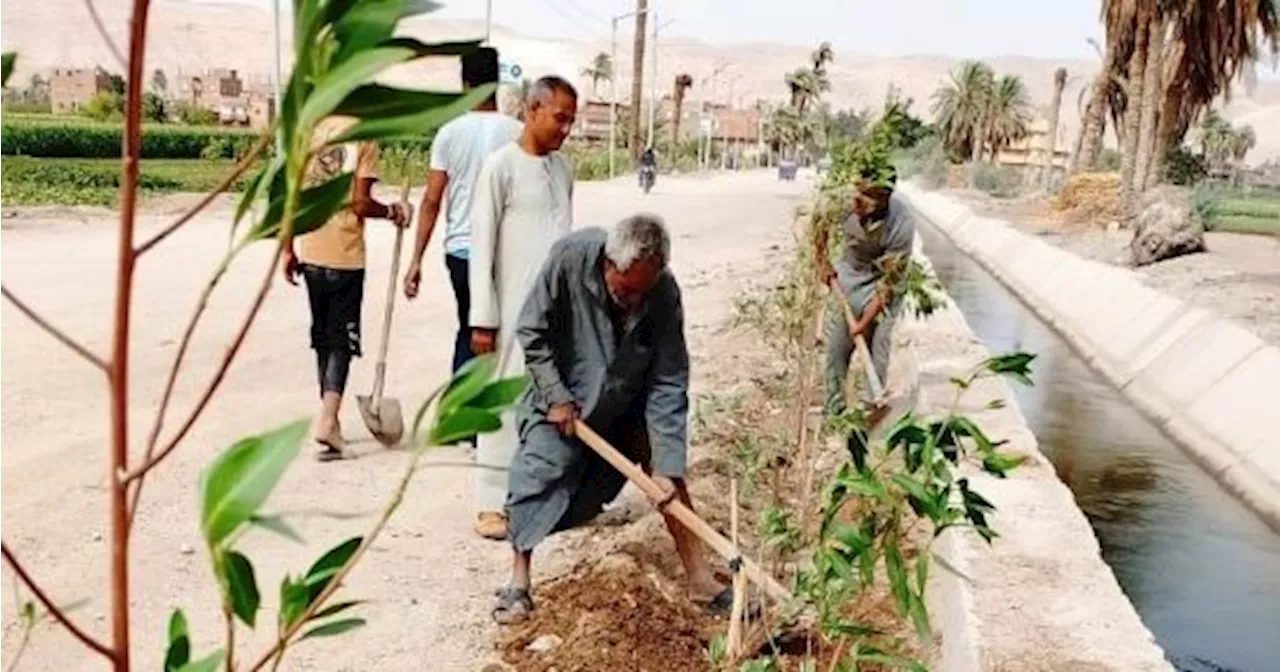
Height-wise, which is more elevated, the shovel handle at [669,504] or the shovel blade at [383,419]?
the shovel handle at [669,504]

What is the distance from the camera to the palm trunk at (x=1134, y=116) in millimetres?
24266

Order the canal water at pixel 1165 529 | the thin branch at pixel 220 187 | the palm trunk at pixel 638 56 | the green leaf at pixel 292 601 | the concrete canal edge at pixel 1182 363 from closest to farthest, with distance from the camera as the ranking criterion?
the thin branch at pixel 220 187, the green leaf at pixel 292 601, the canal water at pixel 1165 529, the concrete canal edge at pixel 1182 363, the palm trunk at pixel 638 56

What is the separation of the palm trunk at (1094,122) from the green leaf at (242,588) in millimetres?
33425

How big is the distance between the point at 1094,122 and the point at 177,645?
3572cm

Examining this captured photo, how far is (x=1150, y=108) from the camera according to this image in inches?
926

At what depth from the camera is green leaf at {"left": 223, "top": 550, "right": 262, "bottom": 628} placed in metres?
0.88

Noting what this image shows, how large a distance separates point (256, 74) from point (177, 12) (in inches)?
1343

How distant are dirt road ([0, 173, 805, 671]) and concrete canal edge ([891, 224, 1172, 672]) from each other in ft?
4.50

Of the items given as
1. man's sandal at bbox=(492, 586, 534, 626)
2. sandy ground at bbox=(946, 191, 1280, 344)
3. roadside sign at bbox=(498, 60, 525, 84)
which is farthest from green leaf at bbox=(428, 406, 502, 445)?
sandy ground at bbox=(946, 191, 1280, 344)

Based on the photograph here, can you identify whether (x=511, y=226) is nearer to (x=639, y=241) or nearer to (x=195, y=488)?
(x=639, y=241)

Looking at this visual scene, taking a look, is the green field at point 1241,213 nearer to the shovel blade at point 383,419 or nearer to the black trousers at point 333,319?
the shovel blade at point 383,419

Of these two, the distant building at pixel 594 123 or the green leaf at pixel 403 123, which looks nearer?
the green leaf at pixel 403 123

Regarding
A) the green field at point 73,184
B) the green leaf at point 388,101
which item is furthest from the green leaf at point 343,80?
the green field at point 73,184

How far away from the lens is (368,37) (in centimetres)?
82
